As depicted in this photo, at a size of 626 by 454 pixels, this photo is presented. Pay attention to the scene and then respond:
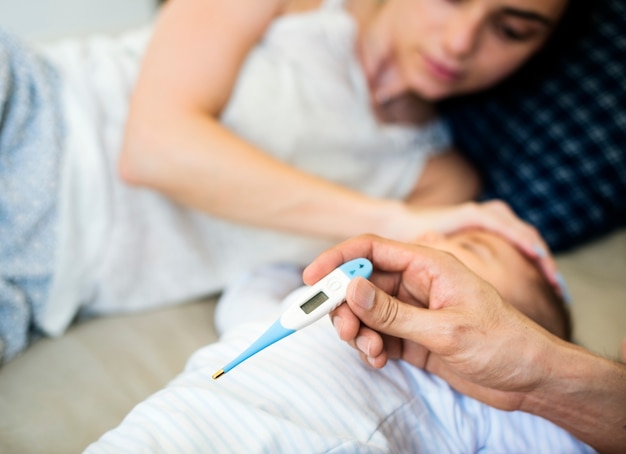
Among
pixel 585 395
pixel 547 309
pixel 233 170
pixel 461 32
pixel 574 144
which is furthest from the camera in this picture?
pixel 574 144

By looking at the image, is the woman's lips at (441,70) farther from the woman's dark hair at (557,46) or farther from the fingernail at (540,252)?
the fingernail at (540,252)

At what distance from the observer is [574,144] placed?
1.24m

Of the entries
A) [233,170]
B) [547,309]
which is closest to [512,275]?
[547,309]

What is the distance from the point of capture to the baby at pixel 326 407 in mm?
614

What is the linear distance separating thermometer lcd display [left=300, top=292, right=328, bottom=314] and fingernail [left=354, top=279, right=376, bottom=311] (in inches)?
2.2

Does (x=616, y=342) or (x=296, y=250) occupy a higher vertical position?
(x=296, y=250)

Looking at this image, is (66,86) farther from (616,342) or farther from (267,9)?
(616,342)

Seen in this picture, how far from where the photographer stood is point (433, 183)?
4.50ft

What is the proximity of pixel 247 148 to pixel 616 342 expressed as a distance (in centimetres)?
77

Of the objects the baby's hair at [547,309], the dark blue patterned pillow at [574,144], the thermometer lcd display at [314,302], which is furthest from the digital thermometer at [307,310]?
the dark blue patterned pillow at [574,144]

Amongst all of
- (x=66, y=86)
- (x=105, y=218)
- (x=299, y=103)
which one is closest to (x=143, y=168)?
(x=105, y=218)

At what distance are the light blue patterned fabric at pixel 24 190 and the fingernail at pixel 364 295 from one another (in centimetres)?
59

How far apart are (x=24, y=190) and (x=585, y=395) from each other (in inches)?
33.6

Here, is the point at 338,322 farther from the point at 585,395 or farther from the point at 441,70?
the point at 441,70
